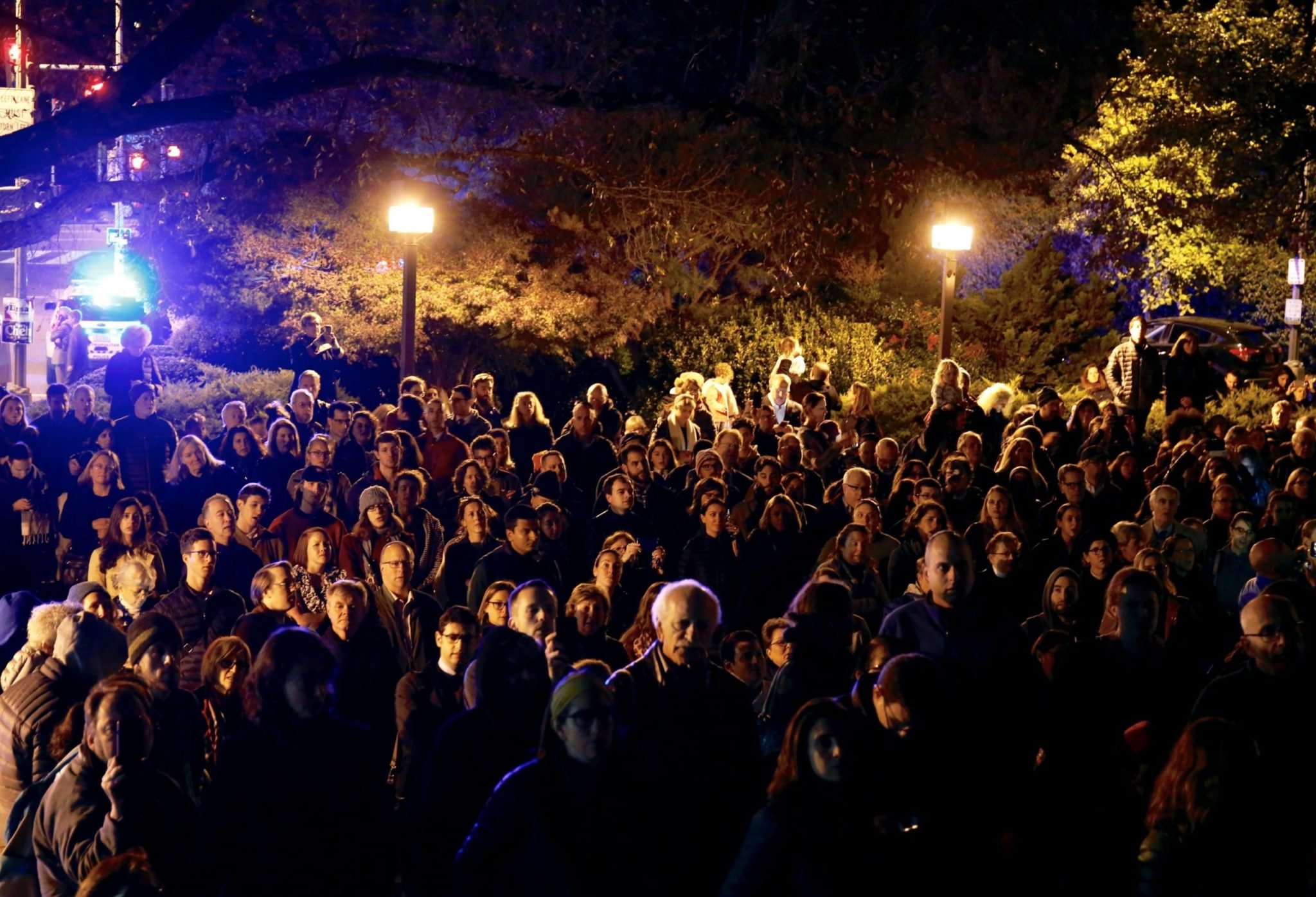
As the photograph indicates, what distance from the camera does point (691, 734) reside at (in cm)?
569

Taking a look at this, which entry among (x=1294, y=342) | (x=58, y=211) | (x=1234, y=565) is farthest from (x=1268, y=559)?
(x=1294, y=342)

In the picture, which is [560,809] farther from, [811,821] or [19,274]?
[19,274]

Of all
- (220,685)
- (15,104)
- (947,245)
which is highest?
(15,104)

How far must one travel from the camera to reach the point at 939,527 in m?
10.2

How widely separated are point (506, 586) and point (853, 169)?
23.3 ft

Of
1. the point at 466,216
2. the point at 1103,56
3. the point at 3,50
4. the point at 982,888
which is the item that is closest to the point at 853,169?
the point at 3,50

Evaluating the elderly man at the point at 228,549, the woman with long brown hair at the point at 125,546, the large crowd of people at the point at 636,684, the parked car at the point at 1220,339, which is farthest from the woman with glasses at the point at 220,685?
the parked car at the point at 1220,339

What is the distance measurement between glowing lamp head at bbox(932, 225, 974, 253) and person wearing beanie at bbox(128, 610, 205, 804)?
16090 millimetres

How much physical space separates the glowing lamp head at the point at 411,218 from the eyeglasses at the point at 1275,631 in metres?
12.4

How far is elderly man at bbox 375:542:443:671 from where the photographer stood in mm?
8141

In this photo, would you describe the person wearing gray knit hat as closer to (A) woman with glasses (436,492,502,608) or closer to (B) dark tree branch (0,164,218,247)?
(A) woman with glasses (436,492,502,608)

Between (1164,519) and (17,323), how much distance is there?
25356 millimetres

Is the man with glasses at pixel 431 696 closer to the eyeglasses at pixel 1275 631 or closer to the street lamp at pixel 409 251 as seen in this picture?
the eyeglasses at pixel 1275 631

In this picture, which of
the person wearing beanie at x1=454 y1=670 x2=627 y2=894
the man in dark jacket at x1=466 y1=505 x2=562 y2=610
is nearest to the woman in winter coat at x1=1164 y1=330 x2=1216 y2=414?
the man in dark jacket at x1=466 y1=505 x2=562 y2=610
